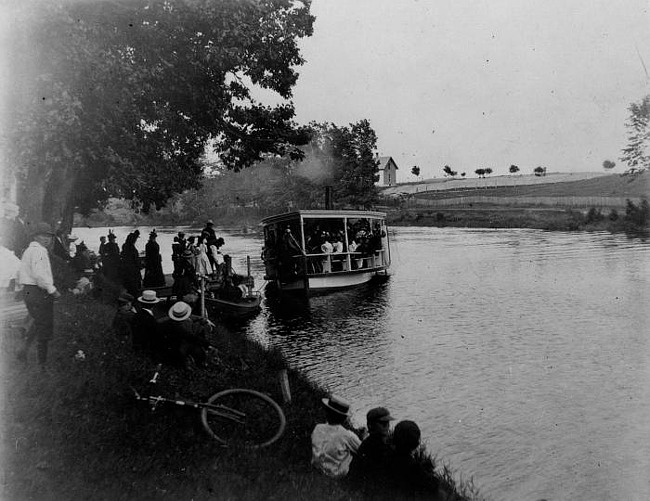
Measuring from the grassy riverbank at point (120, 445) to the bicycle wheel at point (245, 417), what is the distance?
0.81 ft

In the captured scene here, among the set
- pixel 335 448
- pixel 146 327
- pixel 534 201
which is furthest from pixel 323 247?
pixel 534 201

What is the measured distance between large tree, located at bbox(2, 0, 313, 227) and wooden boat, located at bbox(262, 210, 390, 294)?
4.01 metres

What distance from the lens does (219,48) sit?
598 inches

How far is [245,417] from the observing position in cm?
755

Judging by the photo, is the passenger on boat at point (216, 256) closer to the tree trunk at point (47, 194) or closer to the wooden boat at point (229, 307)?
the wooden boat at point (229, 307)

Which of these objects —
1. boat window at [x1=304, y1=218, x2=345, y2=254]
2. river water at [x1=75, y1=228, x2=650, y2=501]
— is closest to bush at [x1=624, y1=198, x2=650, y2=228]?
river water at [x1=75, y1=228, x2=650, y2=501]

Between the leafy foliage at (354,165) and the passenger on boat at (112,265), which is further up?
the leafy foliage at (354,165)

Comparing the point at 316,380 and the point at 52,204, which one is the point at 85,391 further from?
the point at 52,204

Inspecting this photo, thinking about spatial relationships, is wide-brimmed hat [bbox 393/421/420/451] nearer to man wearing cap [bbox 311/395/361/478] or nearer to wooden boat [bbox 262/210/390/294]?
man wearing cap [bbox 311/395/361/478]

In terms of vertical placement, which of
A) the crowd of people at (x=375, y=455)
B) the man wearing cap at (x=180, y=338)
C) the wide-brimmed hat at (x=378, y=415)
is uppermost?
the man wearing cap at (x=180, y=338)

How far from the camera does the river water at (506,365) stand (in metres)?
9.23

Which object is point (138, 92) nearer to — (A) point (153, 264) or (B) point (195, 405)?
(A) point (153, 264)

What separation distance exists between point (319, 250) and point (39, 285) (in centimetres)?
1698

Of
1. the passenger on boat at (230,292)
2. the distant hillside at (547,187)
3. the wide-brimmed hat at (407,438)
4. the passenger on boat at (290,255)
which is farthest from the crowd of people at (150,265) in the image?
the distant hillside at (547,187)
